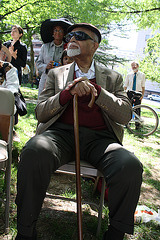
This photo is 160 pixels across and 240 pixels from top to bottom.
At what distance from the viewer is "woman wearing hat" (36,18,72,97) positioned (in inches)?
158

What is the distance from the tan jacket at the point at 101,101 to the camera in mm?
2291

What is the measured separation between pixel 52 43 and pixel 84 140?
2604mm

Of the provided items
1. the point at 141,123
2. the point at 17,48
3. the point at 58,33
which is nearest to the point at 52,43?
the point at 58,33

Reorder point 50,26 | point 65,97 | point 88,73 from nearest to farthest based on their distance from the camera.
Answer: point 65,97, point 88,73, point 50,26

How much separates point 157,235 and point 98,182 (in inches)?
33.7

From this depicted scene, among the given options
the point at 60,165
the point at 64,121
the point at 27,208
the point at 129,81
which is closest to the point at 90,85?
the point at 64,121

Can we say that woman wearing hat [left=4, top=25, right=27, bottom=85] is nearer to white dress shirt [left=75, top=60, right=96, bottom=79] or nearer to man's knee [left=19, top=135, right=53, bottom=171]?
white dress shirt [left=75, top=60, right=96, bottom=79]

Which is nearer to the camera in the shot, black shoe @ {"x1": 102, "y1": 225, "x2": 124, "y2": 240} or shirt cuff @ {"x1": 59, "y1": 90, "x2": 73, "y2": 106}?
black shoe @ {"x1": 102, "y1": 225, "x2": 124, "y2": 240}

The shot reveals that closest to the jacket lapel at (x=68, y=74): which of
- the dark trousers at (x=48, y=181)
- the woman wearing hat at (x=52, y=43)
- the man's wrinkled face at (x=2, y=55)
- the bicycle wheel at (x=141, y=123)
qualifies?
the dark trousers at (x=48, y=181)

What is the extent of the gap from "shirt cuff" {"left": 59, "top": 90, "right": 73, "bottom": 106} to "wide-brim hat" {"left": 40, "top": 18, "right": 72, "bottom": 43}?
2.14 metres

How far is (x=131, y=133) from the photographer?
768cm

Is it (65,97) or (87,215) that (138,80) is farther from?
(65,97)

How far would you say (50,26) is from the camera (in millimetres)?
4090

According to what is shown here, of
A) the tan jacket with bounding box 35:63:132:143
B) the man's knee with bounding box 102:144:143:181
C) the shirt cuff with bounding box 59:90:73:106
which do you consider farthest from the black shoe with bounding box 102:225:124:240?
the shirt cuff with bounding box 59:90:73:106
